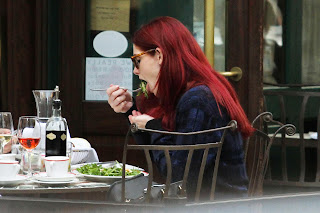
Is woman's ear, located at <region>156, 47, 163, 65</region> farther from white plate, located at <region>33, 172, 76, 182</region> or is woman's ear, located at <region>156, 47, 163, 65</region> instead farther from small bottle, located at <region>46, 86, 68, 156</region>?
white plate, located at <region>33, 172, 76, 182</region>

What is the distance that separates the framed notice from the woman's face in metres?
1.66

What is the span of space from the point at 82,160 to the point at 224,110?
23.1 inches

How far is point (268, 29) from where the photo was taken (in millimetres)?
6234

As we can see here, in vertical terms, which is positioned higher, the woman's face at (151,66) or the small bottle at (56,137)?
the woman's face at (151,66)

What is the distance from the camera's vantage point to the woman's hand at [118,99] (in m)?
2.24

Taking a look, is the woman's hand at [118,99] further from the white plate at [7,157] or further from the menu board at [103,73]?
the menu board at [103,73]

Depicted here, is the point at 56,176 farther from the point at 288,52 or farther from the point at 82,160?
the point at 288,52

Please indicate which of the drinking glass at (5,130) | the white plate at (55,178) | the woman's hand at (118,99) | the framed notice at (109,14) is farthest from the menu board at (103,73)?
the white plate at (55,178)

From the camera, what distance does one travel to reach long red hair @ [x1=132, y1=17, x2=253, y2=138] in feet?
6.40

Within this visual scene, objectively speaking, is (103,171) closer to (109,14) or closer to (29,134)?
(29,134)

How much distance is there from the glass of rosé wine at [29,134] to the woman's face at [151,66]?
379mm

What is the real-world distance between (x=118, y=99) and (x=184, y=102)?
44 centimetres

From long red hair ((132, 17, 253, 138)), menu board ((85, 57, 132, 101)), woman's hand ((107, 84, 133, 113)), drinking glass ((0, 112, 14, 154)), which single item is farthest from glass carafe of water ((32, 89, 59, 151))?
menu board ((85, 57, 132, 101))

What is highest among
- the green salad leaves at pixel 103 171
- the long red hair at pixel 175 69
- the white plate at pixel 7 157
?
the long red hair at pixel 175 69
